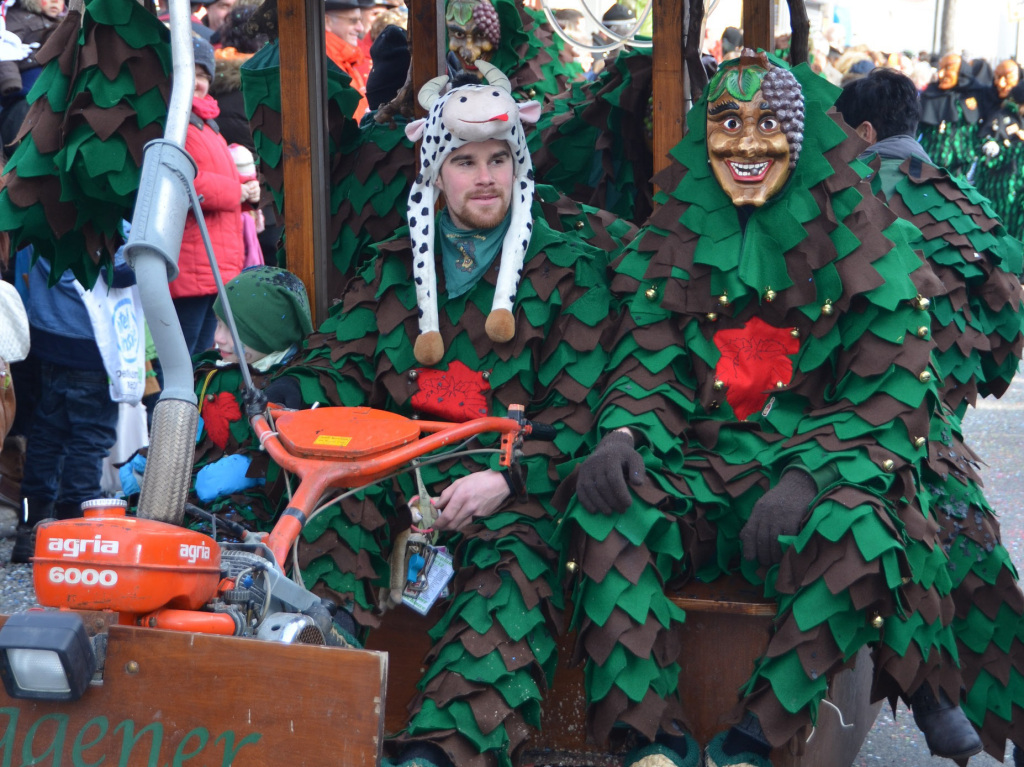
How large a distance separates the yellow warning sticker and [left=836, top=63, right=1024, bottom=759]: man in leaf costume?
4.70 feet

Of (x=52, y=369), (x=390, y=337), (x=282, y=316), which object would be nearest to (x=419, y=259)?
(x=390, y=337)

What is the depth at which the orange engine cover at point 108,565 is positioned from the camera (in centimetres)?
189

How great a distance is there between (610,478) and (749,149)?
0.92 m

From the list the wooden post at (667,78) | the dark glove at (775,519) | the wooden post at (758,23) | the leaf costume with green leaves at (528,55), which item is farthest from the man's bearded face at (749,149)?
the leaf costume with green leaves at (528,55)

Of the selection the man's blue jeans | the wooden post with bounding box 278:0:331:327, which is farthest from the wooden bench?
the man's blue jeans

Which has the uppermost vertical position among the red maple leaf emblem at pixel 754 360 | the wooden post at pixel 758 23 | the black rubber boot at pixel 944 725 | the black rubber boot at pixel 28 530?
the wooden post at pixel 758 23

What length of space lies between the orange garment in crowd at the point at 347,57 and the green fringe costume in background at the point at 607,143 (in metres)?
1.42

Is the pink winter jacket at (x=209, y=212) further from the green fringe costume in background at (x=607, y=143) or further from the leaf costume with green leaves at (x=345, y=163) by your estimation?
the green fringe costume in background at (x=607, y=143)

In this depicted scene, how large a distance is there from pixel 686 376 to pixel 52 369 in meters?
2.77

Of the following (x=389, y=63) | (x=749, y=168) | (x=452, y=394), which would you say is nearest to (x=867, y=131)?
(x=749, y=168)

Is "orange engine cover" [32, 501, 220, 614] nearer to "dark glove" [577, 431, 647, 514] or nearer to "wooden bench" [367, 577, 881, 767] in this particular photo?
"dark glove" [577, 431, 647, 514]

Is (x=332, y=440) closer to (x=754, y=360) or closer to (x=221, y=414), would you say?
(x=221, y=414)

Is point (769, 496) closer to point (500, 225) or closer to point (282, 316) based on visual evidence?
point (500, 225)

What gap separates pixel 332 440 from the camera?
256 centimetres
